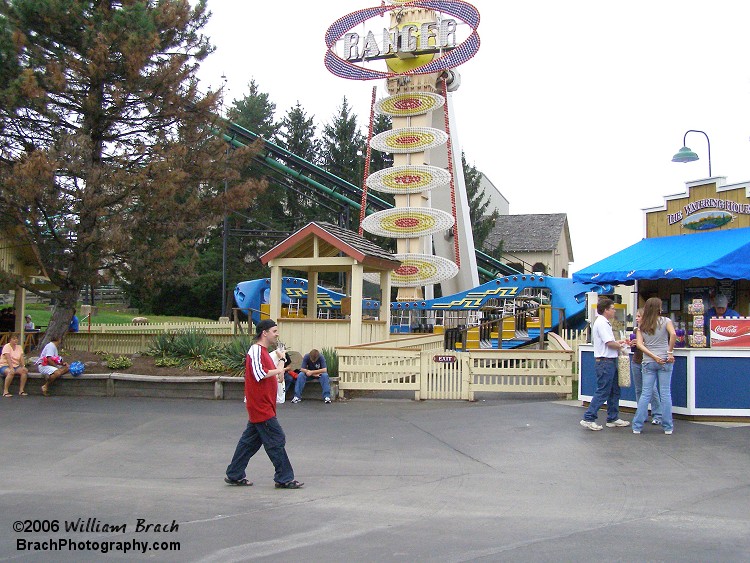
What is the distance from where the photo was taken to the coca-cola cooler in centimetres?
1209

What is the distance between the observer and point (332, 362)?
55.3 ft

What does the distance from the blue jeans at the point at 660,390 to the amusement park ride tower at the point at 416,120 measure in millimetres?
22651

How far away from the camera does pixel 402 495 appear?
7965 mm

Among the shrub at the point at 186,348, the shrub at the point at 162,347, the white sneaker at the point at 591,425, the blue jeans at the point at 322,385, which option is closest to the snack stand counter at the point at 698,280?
the white sneaker at the point at 591,425

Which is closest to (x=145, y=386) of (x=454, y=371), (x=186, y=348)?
(x=186, y=348)

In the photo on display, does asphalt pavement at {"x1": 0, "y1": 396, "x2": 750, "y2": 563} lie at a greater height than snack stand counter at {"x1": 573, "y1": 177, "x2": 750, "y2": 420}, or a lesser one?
lesser

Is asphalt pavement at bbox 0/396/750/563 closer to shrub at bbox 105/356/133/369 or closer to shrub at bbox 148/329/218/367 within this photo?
shrub at bbox 105/356/133/369

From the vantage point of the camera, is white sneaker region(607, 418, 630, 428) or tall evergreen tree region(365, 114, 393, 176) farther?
tall evergreen tree region(365, 114, 393, 176)

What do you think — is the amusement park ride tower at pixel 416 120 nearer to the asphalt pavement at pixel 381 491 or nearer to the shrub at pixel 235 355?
the shrub at pixel 235 355

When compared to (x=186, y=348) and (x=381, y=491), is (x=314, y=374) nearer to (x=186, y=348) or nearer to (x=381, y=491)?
(x=186, y=348)

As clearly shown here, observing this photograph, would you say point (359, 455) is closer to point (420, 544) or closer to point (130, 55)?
point (420, 544)

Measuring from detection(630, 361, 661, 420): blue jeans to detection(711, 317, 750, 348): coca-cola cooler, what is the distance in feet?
4.17

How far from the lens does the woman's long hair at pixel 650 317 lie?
11164 millimetres

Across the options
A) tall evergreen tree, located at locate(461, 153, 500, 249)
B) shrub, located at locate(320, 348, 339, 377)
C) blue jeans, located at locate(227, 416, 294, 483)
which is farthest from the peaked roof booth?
tall evergreen tree, located at locate(461, 153, 500, 249)
